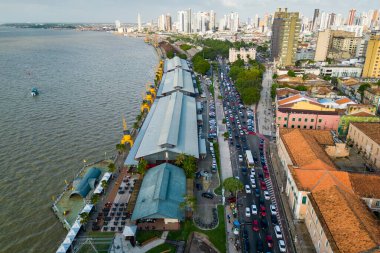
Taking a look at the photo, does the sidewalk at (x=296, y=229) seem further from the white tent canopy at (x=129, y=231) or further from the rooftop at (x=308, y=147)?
the white tent canopy at (x=129, y=231)

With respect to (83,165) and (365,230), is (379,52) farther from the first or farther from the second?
(83,165)

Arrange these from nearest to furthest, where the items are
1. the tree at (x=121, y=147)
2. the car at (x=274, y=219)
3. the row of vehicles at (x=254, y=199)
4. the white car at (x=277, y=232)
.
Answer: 1. the row of vehicles at (x=254, y=199)
2. the white car at (x=277, y=232)
3. the car at (x=274, y=219)
4. the tree at (x=121, y=147)

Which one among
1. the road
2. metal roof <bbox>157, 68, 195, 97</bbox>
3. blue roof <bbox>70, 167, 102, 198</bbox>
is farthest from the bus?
metal roof <bbox>157, 68, 195, 97</bbox>

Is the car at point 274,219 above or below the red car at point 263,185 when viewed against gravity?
below

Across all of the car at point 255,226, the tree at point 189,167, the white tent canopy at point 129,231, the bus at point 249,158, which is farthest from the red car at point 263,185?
the white tent canopy at point 129,231

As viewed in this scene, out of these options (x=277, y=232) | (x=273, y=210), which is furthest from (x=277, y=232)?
(x=273, y=210)

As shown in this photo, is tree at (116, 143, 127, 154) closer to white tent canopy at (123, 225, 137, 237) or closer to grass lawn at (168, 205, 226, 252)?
white tent canopy at (123, 225, 137, 237)

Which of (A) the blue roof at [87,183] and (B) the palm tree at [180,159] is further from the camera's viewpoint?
(B) the palm tree at [180,159]
